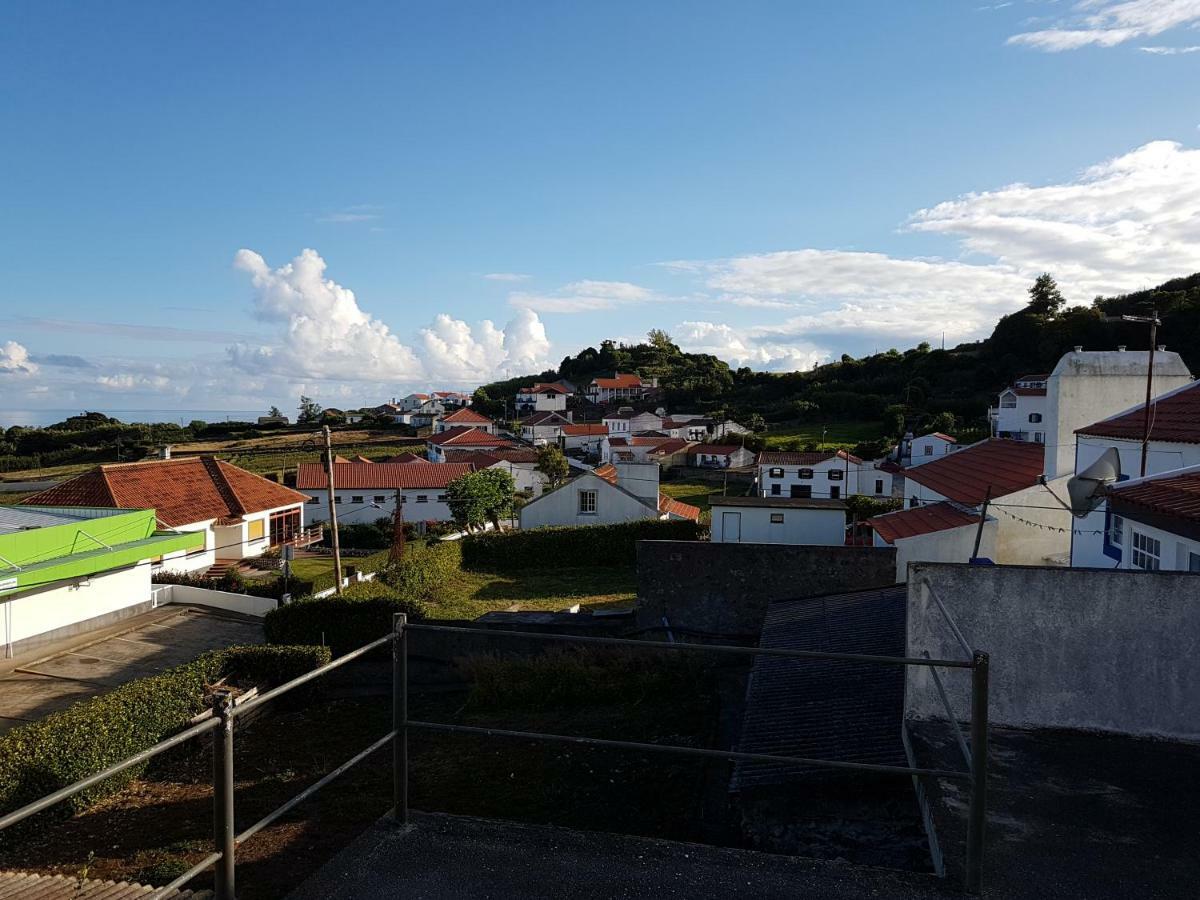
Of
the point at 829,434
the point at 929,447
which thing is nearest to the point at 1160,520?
the point at 929,447

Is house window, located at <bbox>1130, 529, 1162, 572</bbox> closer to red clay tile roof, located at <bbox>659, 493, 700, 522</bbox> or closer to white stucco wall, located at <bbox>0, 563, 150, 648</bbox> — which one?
white stucco wall, located at <bbox>0, 563, 150, 648</bbox>

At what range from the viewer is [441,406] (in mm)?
115812

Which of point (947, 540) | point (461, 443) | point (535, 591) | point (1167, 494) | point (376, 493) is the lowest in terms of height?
point (535, 591)

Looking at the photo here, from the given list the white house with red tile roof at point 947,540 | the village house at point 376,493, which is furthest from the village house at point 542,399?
the white house with red tile roof at point 947,540

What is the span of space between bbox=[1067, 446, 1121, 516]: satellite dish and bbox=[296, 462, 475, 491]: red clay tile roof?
3613 centimetres

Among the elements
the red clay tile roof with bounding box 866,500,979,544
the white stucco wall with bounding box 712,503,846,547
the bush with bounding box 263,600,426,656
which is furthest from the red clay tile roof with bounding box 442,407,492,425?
the red clay tile roof with bounding box 866,500,979,544

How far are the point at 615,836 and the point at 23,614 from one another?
20.2 meters

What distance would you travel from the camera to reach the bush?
19.5 m

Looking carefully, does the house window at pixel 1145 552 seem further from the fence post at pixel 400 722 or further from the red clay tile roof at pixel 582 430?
the red clay tile roof at pixel 582 430

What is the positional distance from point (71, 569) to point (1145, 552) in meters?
21.4

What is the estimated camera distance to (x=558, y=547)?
31281mm

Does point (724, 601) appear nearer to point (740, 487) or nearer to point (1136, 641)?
point (1136, 641)

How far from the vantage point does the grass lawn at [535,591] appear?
24562mm

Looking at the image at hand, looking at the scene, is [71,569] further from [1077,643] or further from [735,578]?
[1077,643]
